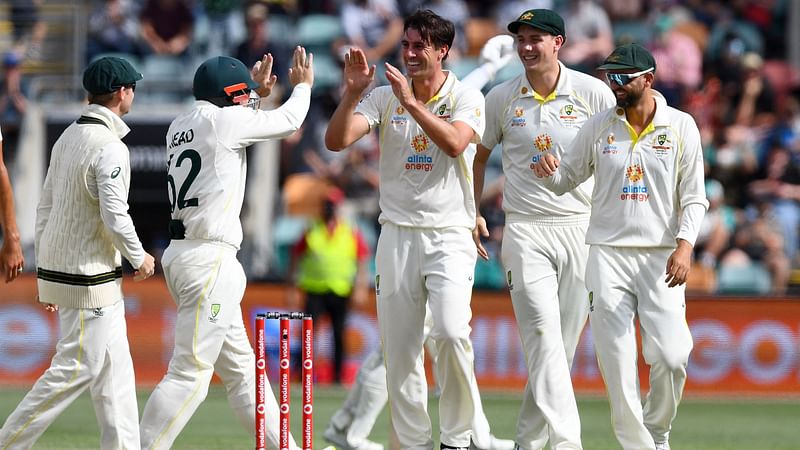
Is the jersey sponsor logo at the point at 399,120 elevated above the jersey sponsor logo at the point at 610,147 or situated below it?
above

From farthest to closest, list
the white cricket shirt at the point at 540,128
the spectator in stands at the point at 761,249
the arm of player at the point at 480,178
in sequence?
1. the spectator in stands at the point at 761,249
2. the arm of player at the point at 480,178
3. the white cricket shirt at the point at 540,128

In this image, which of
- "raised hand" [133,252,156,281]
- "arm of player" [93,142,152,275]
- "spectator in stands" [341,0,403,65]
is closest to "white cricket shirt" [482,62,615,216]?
"raised hand" [133,252,156,281]

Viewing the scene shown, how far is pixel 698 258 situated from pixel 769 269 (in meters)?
0.84

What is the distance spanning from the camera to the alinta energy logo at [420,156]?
7.64 meters

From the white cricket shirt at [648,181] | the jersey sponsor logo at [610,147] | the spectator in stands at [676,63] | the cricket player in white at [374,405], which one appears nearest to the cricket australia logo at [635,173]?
the white cricket shirt at [648,181]

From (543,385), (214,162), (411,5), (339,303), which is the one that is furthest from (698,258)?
(214,162)

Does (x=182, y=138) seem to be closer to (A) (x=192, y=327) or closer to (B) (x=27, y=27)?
(A) (x=192, y=327)

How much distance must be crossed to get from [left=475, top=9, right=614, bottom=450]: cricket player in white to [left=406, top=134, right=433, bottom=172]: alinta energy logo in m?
0.74

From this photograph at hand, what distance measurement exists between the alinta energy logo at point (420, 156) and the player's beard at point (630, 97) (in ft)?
3.75

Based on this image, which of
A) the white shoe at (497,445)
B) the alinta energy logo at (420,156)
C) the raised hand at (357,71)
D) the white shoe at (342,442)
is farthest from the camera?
the white shoe at (342,442)

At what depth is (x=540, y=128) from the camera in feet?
27.0

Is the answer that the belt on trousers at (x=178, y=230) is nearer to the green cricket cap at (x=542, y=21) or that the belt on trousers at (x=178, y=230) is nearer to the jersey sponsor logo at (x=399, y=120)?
the jersey sponsor logo at (x=399, y=120)

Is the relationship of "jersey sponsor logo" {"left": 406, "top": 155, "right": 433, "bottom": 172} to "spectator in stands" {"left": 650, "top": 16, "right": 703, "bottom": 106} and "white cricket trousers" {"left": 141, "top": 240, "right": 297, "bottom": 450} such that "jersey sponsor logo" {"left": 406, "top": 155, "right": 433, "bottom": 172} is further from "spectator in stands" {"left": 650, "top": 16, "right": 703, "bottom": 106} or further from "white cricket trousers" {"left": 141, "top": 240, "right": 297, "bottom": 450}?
"spectator in stands" {"left": 650, "top": 16, "right": 703, "bottom": 106}

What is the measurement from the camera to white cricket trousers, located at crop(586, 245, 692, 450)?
7.48 metres
